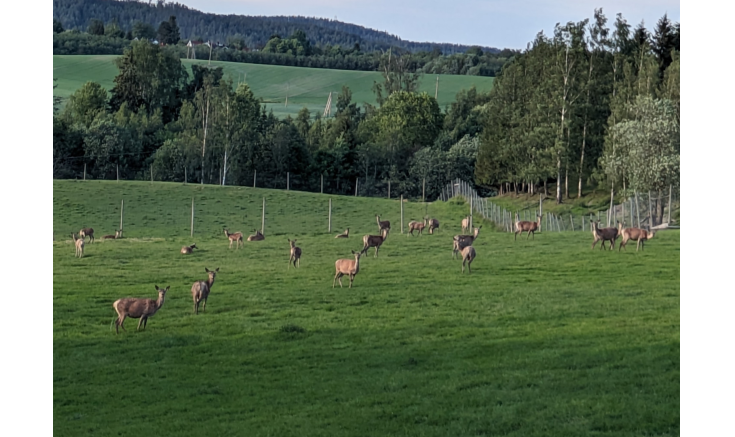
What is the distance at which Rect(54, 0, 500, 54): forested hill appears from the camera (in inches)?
755

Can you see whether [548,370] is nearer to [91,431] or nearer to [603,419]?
[603,419]

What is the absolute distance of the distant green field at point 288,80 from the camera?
25016mm

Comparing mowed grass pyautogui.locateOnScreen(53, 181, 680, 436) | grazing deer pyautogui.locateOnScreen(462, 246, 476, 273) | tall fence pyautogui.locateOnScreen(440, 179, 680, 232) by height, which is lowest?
mowed grass pyautogui.locateOnScreen(53, 181, 680, 436)

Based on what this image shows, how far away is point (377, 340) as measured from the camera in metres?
13.0

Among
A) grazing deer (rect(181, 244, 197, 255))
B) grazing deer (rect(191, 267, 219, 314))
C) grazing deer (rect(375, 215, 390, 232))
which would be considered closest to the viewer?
grazing deer (rect(191, 267, 219, 314))

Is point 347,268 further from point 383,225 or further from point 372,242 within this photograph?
point 383,225

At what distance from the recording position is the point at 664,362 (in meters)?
11.7

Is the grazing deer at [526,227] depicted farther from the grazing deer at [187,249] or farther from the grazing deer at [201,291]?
the grazing deer at [201,291]

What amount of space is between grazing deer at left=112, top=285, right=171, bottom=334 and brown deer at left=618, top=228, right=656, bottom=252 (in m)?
7.84

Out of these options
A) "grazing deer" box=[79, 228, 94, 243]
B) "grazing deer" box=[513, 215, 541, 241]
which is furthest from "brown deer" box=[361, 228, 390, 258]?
"grazing deer" box=[79, 228, 94, 243]

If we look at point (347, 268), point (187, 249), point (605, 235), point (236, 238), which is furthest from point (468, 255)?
point (187, 249)

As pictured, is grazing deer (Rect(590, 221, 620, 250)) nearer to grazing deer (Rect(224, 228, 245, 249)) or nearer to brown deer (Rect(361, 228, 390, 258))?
brown deer (Rect(361, 228, 390, 258))

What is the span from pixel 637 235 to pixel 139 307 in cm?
833

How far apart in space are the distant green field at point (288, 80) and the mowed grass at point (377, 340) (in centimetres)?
719
